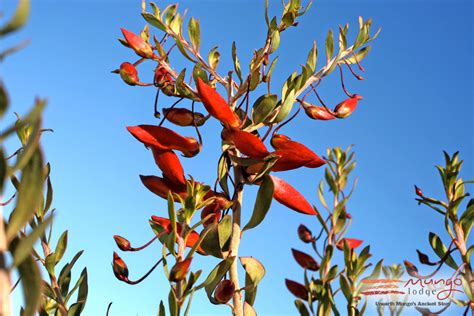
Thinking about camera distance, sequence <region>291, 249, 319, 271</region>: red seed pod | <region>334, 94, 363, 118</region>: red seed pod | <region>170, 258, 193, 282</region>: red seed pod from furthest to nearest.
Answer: <region>291, 249, 319, 271</region>: red seed pod, <region>334, 94, 363, 118</region>: red seed pod, <region>170, 258, 193, 282</region>: red seed pod

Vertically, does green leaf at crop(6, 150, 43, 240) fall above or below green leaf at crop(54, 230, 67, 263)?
below

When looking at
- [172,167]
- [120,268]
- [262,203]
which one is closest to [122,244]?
[120,268]

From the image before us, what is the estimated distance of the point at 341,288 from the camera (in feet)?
4.68

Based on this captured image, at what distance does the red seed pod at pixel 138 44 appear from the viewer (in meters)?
1.28

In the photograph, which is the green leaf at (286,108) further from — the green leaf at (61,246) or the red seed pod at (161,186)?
the green leaf at (61,246)

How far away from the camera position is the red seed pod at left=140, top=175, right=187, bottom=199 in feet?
3.59

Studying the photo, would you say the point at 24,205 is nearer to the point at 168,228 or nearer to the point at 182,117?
the point at 168,228

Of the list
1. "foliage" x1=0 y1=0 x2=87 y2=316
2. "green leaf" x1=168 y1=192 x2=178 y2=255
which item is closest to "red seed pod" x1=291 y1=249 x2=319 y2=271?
"green leaf" x1=168 y1=192 x2=178 y2=255

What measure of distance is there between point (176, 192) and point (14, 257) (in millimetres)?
720

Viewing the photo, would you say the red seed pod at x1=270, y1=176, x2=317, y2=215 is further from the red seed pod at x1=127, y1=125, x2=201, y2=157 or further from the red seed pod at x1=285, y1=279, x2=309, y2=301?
the red seed pod at x1=285, y1=279, x2=309, y2=301

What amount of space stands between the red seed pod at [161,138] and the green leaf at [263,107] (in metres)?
0.15

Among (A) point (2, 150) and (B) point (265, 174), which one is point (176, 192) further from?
(A) point (2, 150)

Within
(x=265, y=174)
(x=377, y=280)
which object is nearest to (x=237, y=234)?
(x=265, y=174)

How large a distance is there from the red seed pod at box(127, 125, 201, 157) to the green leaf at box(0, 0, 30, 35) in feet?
2.33
